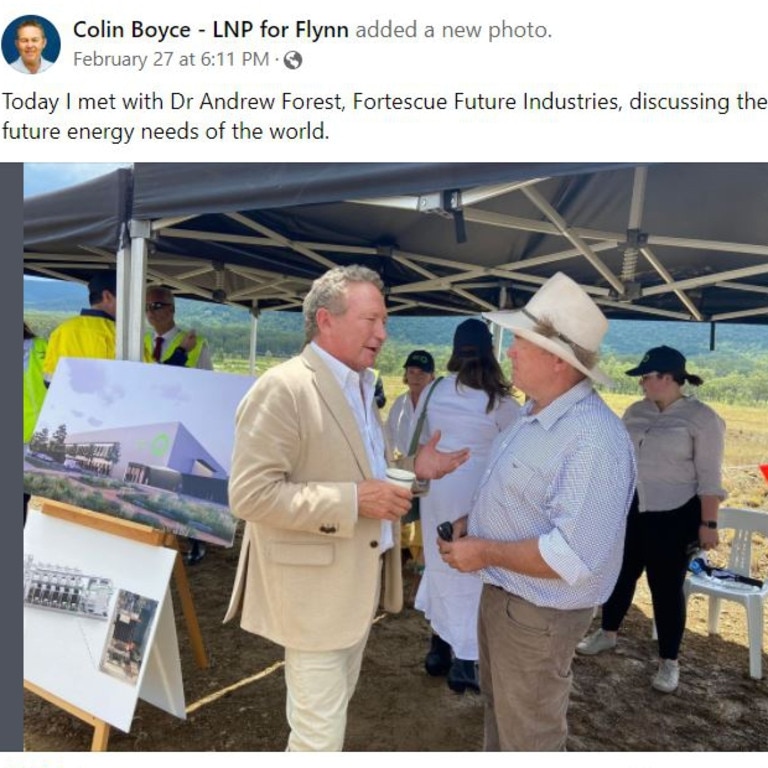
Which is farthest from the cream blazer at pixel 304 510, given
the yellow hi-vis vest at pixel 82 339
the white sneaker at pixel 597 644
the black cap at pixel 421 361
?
the black cap at pixel 421 361

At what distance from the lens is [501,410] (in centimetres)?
238

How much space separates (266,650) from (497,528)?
1831 millimetres

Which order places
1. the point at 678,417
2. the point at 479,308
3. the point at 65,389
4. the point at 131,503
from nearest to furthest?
the point at 131,503, the point at 65,389, the point at 678,417, the point at 479,308

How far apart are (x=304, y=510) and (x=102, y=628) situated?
110 cm

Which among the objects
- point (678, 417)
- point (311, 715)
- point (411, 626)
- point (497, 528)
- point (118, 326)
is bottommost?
point (411, 626)

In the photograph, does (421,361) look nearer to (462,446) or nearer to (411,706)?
Answer: (462,446)

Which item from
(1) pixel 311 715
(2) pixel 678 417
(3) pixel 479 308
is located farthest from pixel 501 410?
(3) pixel 479 308

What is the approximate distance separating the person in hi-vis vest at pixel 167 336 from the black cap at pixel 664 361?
2.24m

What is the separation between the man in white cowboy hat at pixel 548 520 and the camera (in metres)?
1.27

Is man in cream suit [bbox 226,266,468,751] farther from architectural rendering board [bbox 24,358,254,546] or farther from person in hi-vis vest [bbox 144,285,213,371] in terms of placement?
person in hi-vis vest [bbox 144,285,213,371]
